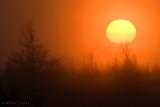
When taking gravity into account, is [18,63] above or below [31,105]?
above

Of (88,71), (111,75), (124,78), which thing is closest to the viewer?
(124,78)

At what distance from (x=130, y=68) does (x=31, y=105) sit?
15317 millimetres

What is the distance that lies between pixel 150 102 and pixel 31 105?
277 inches

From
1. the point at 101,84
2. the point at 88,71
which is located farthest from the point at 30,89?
the point at 88,71

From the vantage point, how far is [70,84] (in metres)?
32.1

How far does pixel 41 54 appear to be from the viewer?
3147 cm

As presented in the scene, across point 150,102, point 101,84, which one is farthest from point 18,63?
point 150,102

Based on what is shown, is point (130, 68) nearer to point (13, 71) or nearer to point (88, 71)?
point (88, 71)

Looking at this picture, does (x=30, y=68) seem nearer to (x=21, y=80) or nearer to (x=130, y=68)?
(x=21, y=80)

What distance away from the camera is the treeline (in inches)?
1019

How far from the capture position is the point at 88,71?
134 ft

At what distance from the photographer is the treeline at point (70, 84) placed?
2589 cm

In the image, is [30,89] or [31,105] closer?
[31,105]

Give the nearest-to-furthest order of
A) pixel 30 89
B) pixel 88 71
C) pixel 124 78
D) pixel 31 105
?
pixel 31 105 → pixel 30 89 → pixel 124 78 → pixel 88 71
